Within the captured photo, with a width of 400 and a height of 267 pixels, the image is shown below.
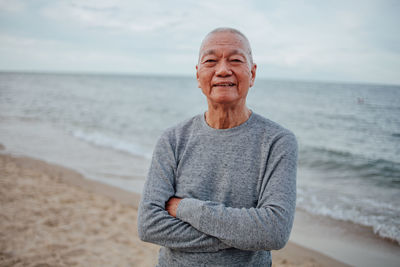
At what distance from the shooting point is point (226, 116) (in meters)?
1.69

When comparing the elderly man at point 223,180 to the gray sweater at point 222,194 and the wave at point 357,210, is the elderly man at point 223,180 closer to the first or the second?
the gray sweater at point 222,194

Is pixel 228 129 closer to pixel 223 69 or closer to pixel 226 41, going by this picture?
pixel 223 69

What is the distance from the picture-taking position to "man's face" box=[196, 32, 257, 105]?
161cm

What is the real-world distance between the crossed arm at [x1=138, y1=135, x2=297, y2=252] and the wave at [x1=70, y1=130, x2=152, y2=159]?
798 cm

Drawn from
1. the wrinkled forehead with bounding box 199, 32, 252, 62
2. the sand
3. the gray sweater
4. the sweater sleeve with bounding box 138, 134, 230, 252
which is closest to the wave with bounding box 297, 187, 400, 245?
the sand

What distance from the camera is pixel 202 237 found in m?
1.46

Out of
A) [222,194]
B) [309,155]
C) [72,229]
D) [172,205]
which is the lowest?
[72,229]

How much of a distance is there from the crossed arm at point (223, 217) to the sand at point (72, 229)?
2.30 metres

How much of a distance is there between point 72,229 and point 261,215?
3630mm

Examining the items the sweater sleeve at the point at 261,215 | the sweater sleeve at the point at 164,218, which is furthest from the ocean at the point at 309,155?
the sweater sleeve at the point at 164,218

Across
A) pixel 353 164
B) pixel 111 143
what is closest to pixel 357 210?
pixel 353 164

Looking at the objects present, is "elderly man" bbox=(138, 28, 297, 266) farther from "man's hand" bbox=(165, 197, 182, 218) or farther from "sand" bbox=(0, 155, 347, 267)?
"sand" bbox=(0, 155, 347, 267)

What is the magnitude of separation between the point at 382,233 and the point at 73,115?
1863 cm

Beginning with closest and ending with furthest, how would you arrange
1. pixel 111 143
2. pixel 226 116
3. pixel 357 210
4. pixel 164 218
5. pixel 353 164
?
pixel 164 218 < pixel 226 116 < pixel 357 210 < pixel 353 164 < pixel 111 143
